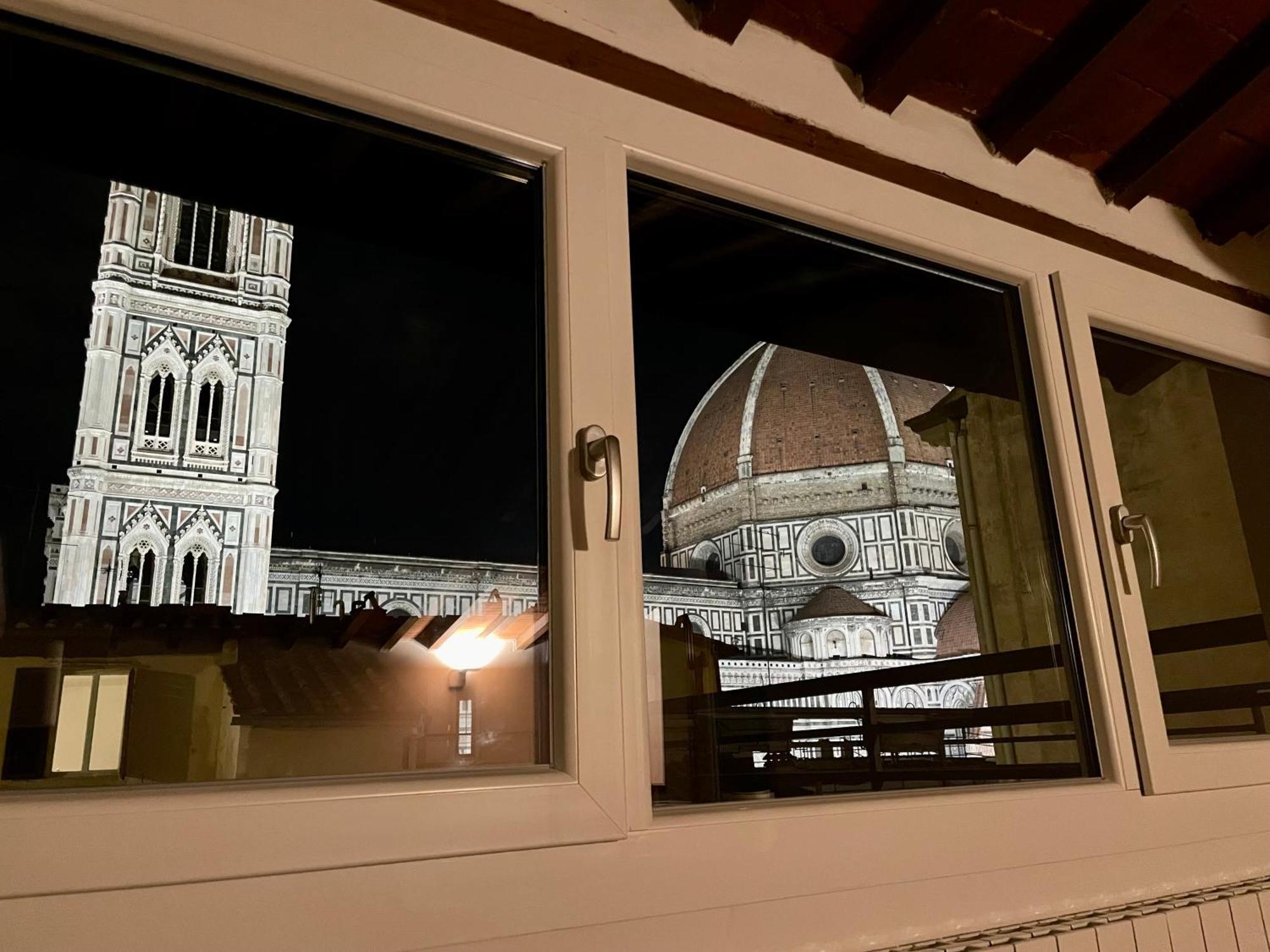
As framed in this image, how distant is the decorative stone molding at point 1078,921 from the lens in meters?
1.20

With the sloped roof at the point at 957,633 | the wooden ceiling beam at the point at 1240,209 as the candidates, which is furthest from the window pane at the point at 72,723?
the wooden ceiling beam at the point at 1240,209

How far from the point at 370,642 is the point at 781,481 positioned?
0.69m

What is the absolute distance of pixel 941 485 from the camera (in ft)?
5.05

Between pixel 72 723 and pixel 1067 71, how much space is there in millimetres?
1805

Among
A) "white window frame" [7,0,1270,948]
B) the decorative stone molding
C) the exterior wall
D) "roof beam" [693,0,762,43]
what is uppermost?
"roof beam" [693,0,762,43]

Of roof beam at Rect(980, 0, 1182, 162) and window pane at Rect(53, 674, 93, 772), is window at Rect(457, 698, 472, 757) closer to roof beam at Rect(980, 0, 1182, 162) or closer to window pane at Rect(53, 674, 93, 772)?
window pane at Rect(53, 674, 93, 772)

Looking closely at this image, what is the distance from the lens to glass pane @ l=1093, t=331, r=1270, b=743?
5.47ft

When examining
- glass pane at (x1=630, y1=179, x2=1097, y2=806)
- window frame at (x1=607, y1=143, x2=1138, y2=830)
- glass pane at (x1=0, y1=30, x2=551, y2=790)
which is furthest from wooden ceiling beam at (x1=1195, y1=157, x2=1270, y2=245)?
glass pane at (x1=0, y1=30, x2=551, y2=790)

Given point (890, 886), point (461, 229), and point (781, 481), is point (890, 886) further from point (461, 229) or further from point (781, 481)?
point (461, 229)

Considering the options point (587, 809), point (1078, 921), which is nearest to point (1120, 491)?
point (1078, 921)

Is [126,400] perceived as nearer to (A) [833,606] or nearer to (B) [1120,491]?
(A) [833,606]

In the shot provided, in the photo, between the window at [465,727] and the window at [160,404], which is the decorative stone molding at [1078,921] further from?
the window at [160,404]

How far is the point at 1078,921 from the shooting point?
1317 millimetres

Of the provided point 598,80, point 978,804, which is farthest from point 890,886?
point 598,80
